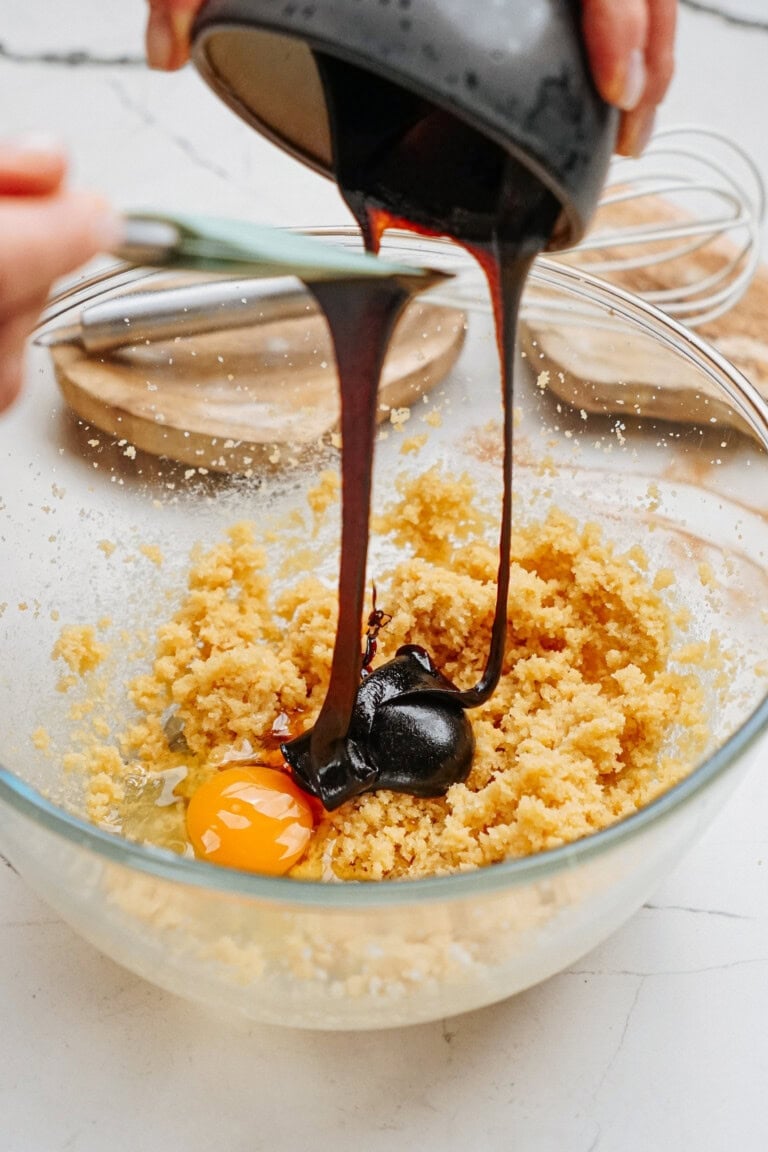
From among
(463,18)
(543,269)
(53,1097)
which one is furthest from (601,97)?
(53,1097)

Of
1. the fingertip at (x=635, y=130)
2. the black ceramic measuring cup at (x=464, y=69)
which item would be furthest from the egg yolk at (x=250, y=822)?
the fingertip at (x=635, y=130)

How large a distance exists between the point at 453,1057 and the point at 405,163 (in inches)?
37.7

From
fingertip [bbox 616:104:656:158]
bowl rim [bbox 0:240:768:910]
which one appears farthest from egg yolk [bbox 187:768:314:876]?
fingertip [bbox 616:104:656:158]

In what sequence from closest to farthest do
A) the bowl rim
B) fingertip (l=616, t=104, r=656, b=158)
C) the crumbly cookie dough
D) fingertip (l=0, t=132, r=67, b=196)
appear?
fingertip (l=0, t=132, r=67, b=196)
the bowl rim
fingertip (l=616, t=104, r=656, b=158)
the crumbly cookie dough

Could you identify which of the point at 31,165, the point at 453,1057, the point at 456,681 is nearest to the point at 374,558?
the point at 456,681

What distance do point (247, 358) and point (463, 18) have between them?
79 cm

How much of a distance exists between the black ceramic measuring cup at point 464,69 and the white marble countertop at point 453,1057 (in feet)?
2.72

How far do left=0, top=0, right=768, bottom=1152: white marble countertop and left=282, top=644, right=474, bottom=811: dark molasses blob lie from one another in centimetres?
27

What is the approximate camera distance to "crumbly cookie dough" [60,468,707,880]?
1352mm

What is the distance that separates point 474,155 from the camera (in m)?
1.12

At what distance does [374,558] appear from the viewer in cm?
169

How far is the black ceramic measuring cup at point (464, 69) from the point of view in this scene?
919mm

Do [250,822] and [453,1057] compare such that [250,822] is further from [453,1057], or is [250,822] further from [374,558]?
[374,558]

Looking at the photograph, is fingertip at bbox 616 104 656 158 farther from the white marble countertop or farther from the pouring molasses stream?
the white marble countertop
